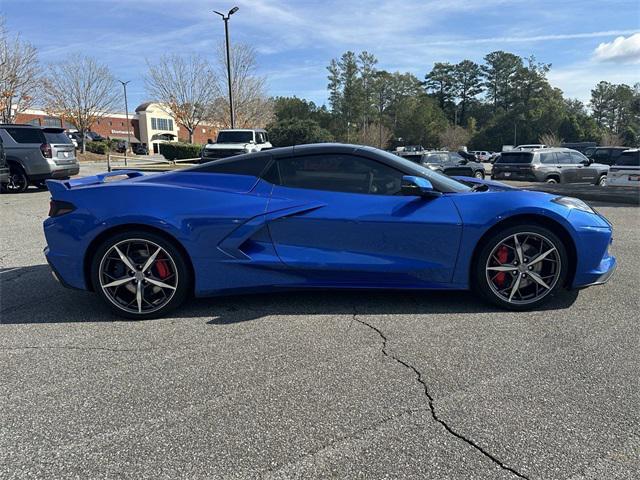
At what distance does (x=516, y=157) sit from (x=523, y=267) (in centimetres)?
1452

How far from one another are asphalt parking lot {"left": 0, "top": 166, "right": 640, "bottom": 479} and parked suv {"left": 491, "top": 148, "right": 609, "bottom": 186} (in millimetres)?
13480

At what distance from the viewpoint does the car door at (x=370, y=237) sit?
364 centimetres

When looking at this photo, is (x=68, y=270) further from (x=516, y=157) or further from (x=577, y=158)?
(x=577, y=158)

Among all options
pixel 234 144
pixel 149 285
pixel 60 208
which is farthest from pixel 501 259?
pixel 234 144

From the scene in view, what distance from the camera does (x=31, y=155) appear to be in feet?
40.4

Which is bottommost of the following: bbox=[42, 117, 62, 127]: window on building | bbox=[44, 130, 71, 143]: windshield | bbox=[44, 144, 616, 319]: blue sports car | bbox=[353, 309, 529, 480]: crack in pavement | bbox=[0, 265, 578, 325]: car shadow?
bbox=[353, 309, 529, 480]: crack in pavement

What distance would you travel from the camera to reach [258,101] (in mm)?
45031

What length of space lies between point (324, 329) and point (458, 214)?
1371mm

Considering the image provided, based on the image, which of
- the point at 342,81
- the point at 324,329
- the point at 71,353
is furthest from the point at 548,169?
the point at 342,81

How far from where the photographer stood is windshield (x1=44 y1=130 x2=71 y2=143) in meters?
12.8

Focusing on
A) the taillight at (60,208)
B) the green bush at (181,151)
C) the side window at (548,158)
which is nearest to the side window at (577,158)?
the side window at (548,158)

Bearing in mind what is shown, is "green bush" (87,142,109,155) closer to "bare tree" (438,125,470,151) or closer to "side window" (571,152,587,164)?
"side window" (571,152,587,164)

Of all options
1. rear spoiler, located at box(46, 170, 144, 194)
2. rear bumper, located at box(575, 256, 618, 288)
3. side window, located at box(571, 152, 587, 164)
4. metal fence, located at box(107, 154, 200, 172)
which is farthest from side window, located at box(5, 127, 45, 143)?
side window, located at box(571, 152, 587, 164)

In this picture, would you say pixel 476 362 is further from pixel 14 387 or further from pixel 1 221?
pixel 1 221
